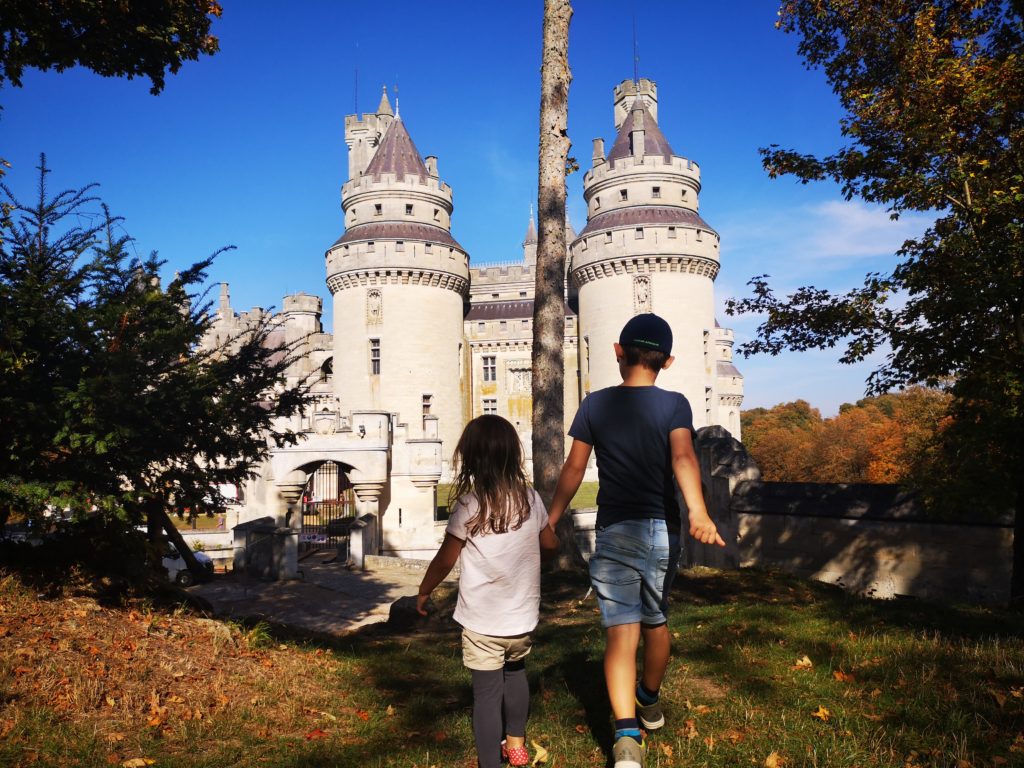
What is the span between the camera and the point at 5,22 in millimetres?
6258

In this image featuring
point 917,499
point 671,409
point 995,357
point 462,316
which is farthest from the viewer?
point 462,316

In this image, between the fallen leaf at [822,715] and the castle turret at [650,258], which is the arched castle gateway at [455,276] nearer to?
the castle turret at [650,258]

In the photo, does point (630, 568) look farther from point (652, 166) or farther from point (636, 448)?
point (652, 166)

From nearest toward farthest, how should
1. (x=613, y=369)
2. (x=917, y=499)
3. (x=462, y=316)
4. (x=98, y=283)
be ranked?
→ (x=98, y=283) → (x=917, y=499) → (x=613, y=369) → (x=462, y=316)

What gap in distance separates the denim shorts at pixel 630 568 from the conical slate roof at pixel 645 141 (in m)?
35.5

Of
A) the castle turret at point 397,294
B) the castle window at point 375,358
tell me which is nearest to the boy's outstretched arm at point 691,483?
the castle turret at point 397,294

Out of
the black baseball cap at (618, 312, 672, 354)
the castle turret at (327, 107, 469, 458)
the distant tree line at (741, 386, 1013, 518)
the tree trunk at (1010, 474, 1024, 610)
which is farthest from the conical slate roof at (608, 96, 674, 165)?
the black baseball cap at (618, 312, 672, 354)

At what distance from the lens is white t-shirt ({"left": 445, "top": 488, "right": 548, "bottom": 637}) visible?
10.7 feet

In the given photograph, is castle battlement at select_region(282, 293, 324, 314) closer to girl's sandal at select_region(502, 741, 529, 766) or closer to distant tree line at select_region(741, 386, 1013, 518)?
distant tree line at select_region(741, 386, 1013, 518)

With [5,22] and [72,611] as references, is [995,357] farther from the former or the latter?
[5,22]

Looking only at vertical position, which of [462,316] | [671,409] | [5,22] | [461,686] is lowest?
[461,686]

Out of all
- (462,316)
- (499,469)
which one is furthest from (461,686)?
(462,316)

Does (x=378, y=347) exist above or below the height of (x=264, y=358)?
above

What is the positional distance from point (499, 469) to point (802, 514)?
7717 mm
